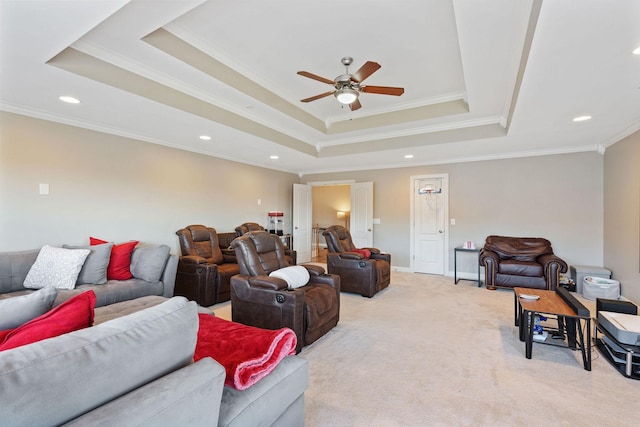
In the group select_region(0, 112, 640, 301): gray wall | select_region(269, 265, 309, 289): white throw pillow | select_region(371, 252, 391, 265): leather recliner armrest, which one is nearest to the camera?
select_region(269, 265, 309, 289): white throw pillow

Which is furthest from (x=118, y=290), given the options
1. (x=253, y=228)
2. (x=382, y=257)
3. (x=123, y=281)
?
(x=382, y=257)

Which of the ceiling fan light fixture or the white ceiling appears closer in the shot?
the white ceiling

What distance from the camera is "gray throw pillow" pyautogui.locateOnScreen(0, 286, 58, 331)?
3.81 ft

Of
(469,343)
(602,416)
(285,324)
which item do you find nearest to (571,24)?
(602,416)

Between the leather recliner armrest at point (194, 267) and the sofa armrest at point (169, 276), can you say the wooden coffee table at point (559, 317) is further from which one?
the sofa armrest at point (169, 276)

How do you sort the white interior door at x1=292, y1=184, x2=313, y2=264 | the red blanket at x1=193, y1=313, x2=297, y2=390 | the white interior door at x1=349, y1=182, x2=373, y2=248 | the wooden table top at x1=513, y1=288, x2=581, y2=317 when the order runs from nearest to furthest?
the red blanket at x1=193, y1=313, x2=297, y2=390
the wooden table top at x1=513, y1=288, x2=581, y2=317
the white interior door at x1=349, y1=182, x2=373, y2=248
the white interior door at x1=292, y1=184, x2=313, y2=264

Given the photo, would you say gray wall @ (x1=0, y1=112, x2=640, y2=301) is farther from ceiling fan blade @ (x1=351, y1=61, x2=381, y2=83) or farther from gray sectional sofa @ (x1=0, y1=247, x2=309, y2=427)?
ceiling fan blade @ (x1=351, y1=61, x2=381, y2=83)

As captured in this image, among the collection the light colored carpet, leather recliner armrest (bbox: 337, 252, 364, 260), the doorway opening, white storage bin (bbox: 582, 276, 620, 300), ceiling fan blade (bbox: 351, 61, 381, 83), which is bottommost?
the light colored carpet

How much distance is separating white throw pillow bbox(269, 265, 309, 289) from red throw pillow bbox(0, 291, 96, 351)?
6.12 ft

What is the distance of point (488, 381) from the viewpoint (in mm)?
2338

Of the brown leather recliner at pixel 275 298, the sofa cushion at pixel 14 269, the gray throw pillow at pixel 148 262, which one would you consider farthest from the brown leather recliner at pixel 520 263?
the sofa cushion at pixel 14 269

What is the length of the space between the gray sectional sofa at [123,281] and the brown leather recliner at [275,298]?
1.14 meters

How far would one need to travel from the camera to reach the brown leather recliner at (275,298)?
2721 mm

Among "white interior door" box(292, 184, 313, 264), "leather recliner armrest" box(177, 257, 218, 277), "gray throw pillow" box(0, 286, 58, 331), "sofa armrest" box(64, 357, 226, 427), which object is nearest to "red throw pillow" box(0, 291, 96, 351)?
"gray throw pillow" box(0, 286, 58, 331)
